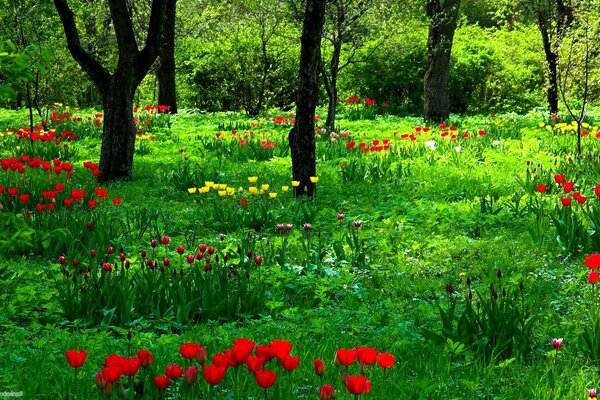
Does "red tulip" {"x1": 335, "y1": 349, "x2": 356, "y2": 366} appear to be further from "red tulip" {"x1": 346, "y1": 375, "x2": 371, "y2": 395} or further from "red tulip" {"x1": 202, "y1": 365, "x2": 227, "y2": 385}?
"red tulip" {"x1": 202, "y1": 365, "x2": 227, "y2": 385}

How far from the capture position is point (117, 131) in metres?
8.59

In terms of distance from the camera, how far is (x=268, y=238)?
617cm

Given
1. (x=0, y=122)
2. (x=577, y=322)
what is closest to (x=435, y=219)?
(x=577, y=322)

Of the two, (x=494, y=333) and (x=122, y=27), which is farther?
(x=122, y=27)

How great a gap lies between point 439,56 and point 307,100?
23.9ft

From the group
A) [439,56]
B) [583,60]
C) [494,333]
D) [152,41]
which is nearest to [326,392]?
[494,333]

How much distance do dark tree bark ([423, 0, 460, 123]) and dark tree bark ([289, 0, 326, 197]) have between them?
22.3ft

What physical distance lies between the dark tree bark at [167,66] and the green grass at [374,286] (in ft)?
28.5

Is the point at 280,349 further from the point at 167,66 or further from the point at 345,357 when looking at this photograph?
the point at 167,66

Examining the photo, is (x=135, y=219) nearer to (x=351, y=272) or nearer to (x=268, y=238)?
(x=268, y=238)

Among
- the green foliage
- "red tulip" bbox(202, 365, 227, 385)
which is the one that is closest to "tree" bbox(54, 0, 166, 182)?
the green foliage

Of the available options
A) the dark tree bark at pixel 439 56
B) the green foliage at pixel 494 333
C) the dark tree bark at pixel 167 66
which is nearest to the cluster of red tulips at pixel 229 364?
the green foliage at pixel 494 333

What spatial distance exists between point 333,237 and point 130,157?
402cm

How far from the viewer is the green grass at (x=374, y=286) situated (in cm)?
323
